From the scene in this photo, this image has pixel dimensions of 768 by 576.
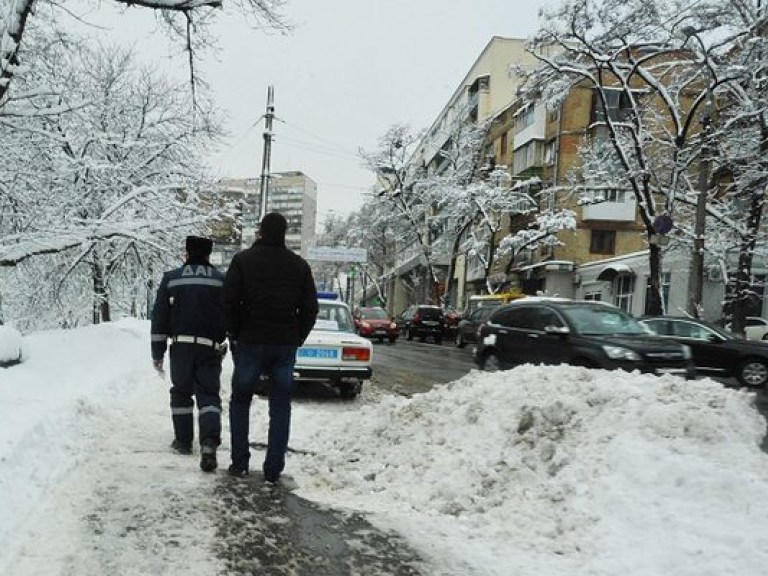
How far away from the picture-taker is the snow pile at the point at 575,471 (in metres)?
3.73

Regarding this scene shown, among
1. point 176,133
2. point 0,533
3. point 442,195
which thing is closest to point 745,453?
point 0,533

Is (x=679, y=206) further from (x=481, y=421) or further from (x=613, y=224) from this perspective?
(x=481, y=421)

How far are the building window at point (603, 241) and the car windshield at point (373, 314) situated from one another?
1617 cm

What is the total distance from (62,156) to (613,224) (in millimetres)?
33013

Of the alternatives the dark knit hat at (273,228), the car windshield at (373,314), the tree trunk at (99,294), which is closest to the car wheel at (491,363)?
the dark knit hat at (273,228)

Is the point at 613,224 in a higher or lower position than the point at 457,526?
higher

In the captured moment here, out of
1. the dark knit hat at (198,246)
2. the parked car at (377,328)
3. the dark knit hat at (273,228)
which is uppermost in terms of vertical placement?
the dark knit hat at (273,228)

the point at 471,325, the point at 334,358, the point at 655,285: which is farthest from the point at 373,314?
the point at 334,358

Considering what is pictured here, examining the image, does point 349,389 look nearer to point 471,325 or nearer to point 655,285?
point 655,285

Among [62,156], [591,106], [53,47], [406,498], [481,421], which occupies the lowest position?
[406,498]

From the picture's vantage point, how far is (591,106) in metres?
42.4

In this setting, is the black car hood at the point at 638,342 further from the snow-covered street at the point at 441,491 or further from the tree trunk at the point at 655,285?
the tree trunk at the point at 655,285

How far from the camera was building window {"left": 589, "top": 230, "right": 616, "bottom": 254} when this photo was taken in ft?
137

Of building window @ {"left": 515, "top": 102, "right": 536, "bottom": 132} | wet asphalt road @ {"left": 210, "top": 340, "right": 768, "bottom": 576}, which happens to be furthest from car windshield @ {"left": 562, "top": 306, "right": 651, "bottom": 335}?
building window @ {"left": 515, "top": 102, "right": 536, "bottom": 132}
